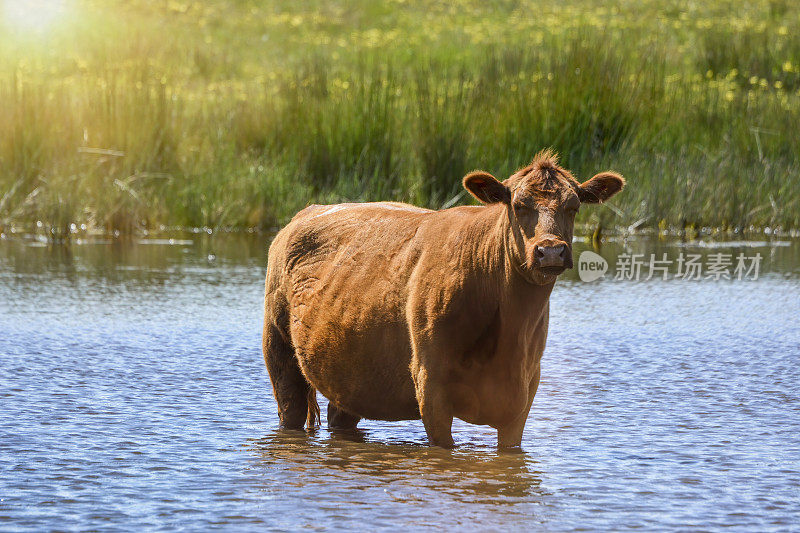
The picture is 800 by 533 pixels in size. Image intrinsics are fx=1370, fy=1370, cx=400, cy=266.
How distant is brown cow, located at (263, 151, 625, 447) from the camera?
243 inches

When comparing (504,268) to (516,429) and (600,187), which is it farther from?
(516,429)

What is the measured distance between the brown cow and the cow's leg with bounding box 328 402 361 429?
24 cm

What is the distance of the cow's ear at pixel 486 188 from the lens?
623 cm

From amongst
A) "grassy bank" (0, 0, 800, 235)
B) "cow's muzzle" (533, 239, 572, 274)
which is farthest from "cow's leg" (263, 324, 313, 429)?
"grassy bank" (0, 0, 800, 235)

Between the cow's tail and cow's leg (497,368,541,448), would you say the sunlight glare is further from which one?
cow's leg (497,368,541,448)

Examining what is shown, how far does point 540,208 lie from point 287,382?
7.09ft

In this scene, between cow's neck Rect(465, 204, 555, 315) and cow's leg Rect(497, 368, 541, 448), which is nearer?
cow's neck Rect(465, 204, 555, 315)

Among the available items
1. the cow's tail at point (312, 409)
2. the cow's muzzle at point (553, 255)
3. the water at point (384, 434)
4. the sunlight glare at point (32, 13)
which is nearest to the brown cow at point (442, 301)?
the cow's muzzle at point (553, 255)

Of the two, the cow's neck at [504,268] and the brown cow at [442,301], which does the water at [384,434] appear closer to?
the brown cow at [442,301]

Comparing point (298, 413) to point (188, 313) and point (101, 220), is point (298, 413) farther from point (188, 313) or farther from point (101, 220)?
point (101, 220)

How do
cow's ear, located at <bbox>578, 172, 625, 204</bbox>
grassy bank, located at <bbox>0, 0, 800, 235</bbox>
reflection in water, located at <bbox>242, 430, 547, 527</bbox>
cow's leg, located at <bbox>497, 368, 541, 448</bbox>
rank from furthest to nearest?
1. grassy bank, located at <bbox>0, 0, 800, 235</bbox>
2. cow's leg, located at <bbox>497, 368, 541, 448</bbox>
3. cow's ear, located at <bbox>578, 172, 625, 204</bbox>
4. reflection in water, located at <bbox>242, 430, 547, 527</bbox>

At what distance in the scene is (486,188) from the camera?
6.28m

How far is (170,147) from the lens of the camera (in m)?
18.4

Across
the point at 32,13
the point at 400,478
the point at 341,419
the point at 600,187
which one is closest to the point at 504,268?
the point at 600,187
